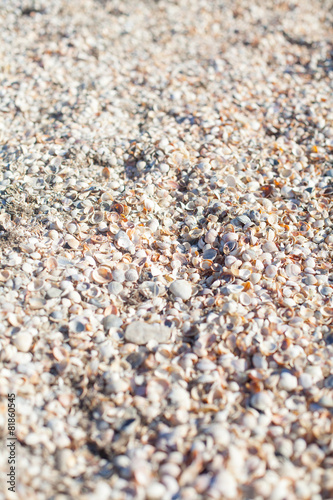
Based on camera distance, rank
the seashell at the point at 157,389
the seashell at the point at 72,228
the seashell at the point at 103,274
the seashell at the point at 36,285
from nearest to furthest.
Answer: the seashell at the point at 157,389 < the seashell at the point at 36,285 < the seashell at the point at 103,274 < the seashell at the point at 72,228

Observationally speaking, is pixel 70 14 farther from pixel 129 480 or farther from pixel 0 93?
pixel 129 480

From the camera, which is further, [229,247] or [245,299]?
[229,247]

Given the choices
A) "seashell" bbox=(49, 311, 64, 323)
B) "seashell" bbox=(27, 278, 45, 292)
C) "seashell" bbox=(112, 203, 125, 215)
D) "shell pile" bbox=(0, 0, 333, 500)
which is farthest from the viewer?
"seashell" bbox=(112, 203, 125, 215)

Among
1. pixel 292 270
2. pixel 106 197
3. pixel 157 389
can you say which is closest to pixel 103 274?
pixel 106 197

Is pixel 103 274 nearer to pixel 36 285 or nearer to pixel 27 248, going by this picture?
pixel 36 285

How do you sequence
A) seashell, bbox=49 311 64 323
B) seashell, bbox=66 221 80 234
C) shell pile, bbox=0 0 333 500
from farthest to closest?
1. seashell, bbox=66 221 80 234
2. seashell, bbox=49 311 64 323
3. shell pile, bbox=0 0 333 500

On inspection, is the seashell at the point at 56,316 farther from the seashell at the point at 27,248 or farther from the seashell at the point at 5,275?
the seashell at the point at 27,248

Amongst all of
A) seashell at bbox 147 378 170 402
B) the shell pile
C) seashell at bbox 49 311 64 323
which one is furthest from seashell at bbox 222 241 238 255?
seashell at bbox 49 311 64 323

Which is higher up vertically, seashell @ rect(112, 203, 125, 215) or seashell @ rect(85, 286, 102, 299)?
seashell @ rect(112, 203, 125, 215)

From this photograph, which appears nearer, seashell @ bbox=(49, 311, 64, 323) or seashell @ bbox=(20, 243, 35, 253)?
seashell @ bbox=(49, 311, 64, 323)

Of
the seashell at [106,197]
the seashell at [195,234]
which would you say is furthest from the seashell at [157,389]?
the seashell at [106,197]

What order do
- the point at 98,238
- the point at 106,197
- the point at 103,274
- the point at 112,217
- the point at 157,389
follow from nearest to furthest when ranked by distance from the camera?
the point at 157,389 < the point at 103,274 < the point at 98,238 < the point at 112,217 < the point at 106,197

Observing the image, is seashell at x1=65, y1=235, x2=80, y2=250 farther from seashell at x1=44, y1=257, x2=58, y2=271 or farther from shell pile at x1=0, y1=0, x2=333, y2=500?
seashell at x1=44, y1=257, x2=58, y2=271

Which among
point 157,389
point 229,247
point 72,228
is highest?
point 229,247
